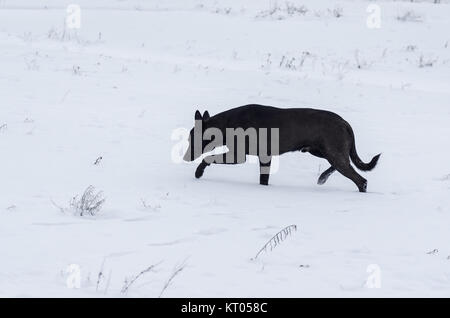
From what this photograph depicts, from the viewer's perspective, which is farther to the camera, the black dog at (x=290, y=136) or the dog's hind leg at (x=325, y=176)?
the dog's hind leg at (x=325, y=176)

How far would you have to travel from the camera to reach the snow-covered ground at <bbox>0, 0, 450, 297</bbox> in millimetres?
5750

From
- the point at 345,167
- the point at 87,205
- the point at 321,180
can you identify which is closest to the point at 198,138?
the point at 321,180

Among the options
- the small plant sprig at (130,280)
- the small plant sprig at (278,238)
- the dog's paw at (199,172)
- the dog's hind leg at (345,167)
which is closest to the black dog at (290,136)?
the dog's hind leg at (345,167)

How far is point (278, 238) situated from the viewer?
253 inches

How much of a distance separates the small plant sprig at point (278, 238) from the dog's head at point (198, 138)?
291 centimetres

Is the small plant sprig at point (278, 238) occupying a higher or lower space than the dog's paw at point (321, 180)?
higher

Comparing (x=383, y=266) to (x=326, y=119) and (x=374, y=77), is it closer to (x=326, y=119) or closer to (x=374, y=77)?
(x=326, y=119)

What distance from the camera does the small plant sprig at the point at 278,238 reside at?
6.30m

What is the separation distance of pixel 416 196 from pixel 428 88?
9301 mm

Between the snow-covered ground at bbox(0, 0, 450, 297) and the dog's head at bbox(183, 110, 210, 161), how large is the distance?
353mm

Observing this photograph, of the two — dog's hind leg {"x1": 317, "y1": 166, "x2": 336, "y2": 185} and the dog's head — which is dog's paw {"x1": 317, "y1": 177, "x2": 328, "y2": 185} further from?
the dog's head

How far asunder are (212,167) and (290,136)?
194 cm

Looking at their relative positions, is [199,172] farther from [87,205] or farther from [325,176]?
[87,205]

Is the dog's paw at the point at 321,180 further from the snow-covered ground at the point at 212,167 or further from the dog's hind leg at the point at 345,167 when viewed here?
the dog's hind leg at the point at 345,167
